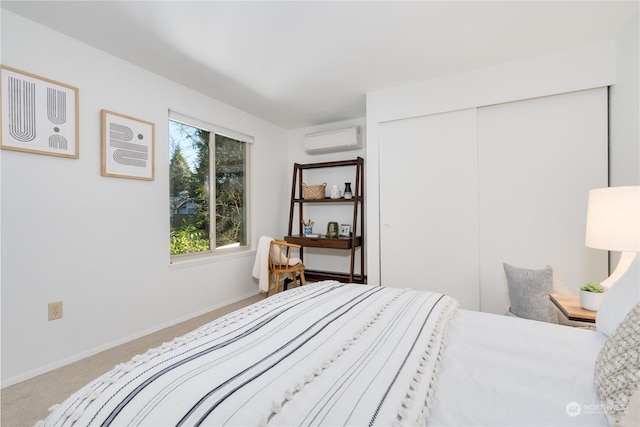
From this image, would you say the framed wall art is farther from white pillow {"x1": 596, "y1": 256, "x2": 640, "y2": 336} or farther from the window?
white pillow {"x1": 596, "y1": 256, "x2": 640, "y2": 336}

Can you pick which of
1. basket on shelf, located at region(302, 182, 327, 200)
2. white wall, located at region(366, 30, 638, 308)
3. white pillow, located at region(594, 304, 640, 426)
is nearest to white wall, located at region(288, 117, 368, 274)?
basket on shelf, located at region(302, 182, 327, 200)

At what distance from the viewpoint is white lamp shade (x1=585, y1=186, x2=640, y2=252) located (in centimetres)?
153

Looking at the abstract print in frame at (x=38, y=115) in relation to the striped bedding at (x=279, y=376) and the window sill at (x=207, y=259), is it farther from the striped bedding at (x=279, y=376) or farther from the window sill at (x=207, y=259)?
the striped bedding at (x=279, y=376)

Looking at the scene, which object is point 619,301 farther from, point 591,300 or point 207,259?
point 207,259

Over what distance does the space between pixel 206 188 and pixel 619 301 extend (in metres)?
3.47

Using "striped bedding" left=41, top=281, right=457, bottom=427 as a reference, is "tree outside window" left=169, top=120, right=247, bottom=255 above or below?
above

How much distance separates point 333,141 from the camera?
13.3 ft

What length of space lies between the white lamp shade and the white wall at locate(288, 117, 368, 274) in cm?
259

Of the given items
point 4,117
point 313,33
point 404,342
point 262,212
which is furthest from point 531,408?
point 262,212

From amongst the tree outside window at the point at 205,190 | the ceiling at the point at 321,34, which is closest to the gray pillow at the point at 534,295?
the ceiling at the point at 321,34

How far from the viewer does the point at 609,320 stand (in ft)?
3.69

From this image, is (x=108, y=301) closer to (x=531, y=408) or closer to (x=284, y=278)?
(x=284, y=278)

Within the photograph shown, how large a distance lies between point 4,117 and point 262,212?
8.70 ft

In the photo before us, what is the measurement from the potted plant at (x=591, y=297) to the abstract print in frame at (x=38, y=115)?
11.7ft
